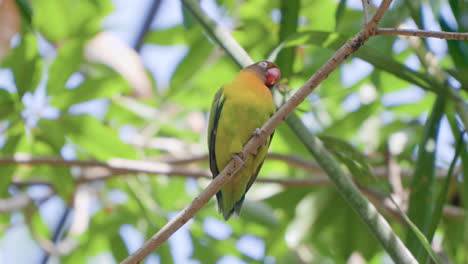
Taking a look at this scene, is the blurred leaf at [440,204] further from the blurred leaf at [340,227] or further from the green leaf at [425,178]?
the blurred leaf at [340,227]

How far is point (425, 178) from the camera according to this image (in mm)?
2080

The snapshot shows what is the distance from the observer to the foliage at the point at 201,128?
9.53ft

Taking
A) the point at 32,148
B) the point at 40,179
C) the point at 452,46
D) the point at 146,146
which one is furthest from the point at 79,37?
the point at 452,46

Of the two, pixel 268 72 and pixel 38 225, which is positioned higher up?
pixel 268 72

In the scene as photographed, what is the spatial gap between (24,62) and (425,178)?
197 cm

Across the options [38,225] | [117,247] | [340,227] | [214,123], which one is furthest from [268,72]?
[38,225]

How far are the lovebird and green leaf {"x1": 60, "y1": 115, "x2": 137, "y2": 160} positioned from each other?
2.38 ft

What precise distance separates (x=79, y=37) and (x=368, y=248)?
2004mm

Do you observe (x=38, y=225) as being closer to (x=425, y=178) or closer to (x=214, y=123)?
(x=214, y=123)

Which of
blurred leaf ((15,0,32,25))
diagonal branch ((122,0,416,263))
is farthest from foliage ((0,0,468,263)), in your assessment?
diagonal branch ((122,0,416,263))

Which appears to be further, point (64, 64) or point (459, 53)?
point (64, 64)

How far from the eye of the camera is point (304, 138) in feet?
5.86

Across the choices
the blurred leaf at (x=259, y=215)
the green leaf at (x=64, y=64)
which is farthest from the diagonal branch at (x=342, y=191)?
the green leaf at (x=64, y=64)

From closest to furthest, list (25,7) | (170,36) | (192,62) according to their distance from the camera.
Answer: (25,7)
(192,62)
(170,36)
